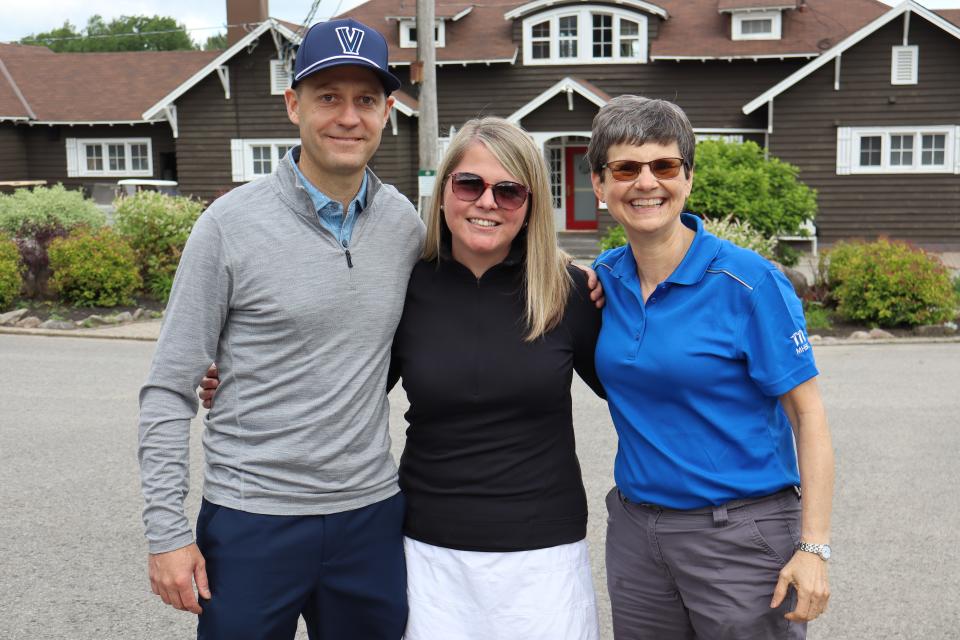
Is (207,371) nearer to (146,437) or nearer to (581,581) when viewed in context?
(146,437)

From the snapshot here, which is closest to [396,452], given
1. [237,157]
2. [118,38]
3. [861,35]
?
[861,35]

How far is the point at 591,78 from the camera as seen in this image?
25719mm

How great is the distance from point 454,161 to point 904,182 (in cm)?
2230

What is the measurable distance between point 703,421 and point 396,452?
15.4 feet

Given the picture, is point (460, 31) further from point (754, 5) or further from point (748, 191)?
point (748, 191)

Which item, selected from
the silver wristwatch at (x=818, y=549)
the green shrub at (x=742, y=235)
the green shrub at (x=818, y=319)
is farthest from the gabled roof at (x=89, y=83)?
the silver wristwatch at (x=818, y=549)

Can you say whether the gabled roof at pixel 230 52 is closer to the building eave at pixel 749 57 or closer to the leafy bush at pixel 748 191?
the building eave at pixel 749 57

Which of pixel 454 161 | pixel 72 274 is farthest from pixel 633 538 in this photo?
pixel 72 274

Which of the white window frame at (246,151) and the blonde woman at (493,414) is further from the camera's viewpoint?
the white window frame at (246,151)

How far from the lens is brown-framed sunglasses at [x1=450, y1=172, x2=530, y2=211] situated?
293 cm

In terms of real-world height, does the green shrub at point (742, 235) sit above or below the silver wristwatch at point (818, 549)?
above

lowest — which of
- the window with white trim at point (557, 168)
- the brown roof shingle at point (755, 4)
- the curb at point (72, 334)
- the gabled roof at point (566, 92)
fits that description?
A: the curb at point (72, 334)

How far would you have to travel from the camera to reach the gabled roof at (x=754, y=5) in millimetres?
24422

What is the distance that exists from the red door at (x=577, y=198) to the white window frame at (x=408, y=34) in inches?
176
